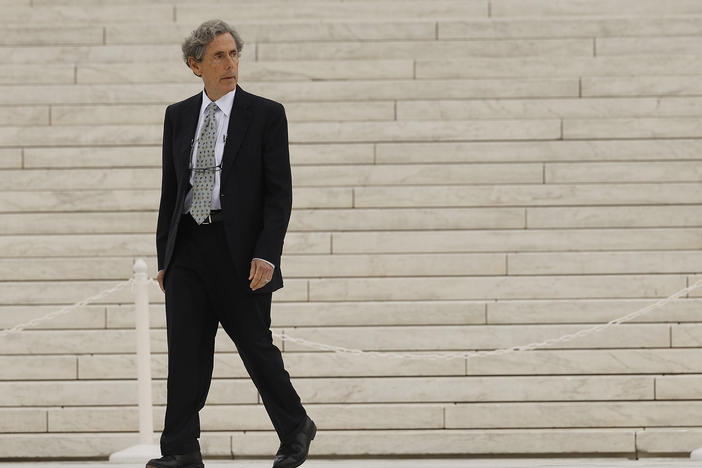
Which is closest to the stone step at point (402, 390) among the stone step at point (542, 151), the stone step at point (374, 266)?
the stone step at point (374, 266)

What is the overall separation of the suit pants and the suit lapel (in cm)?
24

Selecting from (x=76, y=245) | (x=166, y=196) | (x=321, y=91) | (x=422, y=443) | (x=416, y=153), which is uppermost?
(x=321, y=91)

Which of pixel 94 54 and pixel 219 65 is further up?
pixel 94 54

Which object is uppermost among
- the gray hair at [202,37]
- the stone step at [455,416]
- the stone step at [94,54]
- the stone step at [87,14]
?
the stone step at [87,14]

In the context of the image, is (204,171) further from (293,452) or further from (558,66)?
(558,66)

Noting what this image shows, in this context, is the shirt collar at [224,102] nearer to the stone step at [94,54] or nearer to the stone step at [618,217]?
the stone step at [618,217]

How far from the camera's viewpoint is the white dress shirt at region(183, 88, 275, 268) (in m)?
5.19

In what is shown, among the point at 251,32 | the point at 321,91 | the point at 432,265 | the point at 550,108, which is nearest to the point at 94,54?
the point at 251,32

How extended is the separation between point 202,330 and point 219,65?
1.04 metres

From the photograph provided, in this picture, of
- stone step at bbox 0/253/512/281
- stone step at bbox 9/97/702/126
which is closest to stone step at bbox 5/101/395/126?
stone step at bbox 9/97/702/126

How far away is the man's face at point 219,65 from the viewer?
522cm

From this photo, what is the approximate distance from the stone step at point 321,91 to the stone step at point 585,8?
3.74ft

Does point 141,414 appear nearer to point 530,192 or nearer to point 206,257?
point 206,257

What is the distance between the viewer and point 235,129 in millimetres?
5238
